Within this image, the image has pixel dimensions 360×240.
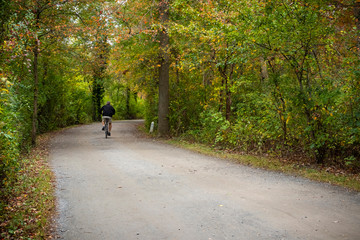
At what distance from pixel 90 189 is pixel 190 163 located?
3.93m

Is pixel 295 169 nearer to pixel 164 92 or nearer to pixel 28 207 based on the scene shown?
pixel 28 207

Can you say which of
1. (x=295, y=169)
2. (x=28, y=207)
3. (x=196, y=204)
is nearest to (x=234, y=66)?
(x=295, y=169)

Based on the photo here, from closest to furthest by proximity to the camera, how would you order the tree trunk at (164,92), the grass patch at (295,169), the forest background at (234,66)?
the grass patch at (295,169) < the forest background at (234,66) < the tree trunk at (164,92)

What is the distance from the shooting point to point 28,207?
562 centimetres

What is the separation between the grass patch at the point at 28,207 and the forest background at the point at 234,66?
0.33 m

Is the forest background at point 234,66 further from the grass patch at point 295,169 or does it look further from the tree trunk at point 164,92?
the grass patch at point 295,169

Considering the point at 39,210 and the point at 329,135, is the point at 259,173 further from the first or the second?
the point at 39,210

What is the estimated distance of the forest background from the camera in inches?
338

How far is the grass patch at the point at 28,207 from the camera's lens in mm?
4668

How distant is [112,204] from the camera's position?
6.09 metres

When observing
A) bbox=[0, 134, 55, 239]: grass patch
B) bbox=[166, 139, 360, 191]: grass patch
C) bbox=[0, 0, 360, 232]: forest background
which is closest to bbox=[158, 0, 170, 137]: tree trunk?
bbox=[0, 0, 360, 232]: forest background

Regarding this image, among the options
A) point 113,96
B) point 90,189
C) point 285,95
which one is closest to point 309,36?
point 285,95

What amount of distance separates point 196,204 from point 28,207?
3031 millimetres

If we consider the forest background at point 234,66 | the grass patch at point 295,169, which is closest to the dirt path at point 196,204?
the grass patch at point 295,169
